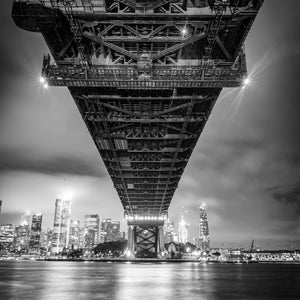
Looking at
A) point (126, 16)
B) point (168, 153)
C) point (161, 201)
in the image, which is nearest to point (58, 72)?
point (126, 16)

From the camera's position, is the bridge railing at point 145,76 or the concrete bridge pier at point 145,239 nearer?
the bridge railing at point 145,76

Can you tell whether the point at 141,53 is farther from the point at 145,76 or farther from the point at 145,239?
the point at 145,239

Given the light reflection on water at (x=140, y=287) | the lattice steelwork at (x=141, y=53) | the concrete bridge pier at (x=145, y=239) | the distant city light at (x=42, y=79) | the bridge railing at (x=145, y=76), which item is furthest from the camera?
the concrete bridge pier at (x=145, y=239)

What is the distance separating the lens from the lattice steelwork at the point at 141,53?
1295 centimetres

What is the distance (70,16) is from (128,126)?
43.4ft

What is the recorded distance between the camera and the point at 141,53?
55.0ft

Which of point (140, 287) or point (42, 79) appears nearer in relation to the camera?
point (42, 79)

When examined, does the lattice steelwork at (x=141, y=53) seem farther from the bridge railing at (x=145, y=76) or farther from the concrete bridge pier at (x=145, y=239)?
the concrete bridge pier at (x=145, y=239)

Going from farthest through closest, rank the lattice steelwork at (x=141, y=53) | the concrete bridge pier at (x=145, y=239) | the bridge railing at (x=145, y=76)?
the concrete bridge pier at (x=145, y=239) < the bridge railing at (x=145, y=76) < the lattice steelwork at (x=141, y=53)

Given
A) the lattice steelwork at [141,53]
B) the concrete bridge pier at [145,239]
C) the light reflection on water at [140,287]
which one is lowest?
the light reflection on water at [140,287]

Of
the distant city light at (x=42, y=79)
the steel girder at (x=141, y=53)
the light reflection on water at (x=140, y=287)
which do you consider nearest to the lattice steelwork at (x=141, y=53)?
the steel girder at (x=141, y=53)

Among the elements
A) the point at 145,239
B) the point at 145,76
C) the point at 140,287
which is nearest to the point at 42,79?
the point at 145,76

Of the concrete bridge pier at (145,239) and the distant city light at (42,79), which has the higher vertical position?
the distant city light at (42,79)

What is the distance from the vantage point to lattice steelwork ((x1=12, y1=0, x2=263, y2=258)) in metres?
13.0
